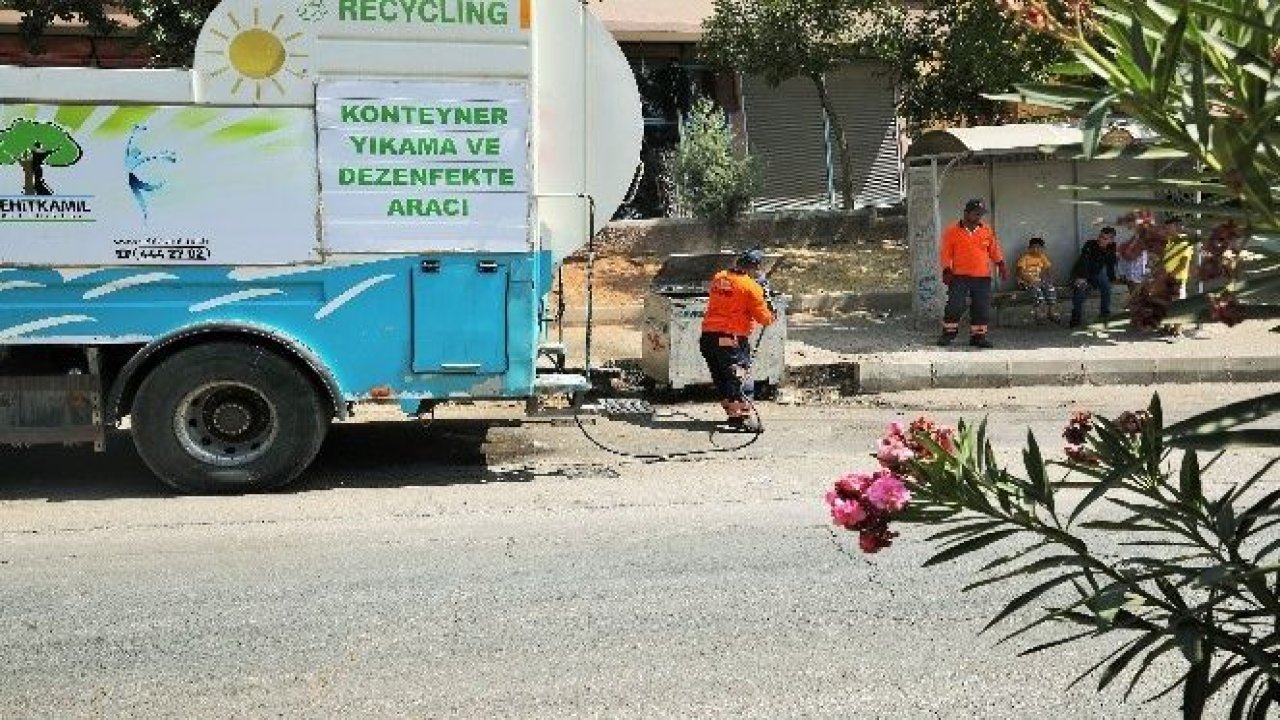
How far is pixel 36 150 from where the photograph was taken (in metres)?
8.27

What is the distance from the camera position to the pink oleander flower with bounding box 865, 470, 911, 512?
2207mm

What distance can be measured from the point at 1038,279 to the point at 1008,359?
7.12 ft

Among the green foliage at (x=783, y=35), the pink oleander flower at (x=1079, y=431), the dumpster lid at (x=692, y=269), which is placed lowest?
the pink oleander flower at (x=1079, y=431)

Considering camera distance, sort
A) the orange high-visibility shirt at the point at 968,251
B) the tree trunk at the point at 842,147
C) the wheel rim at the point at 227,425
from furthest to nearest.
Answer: the tree trunk at the point at 842,147
the orange high-visibility shirt at the point at 968,251
the wheel rim at the point at 227,425

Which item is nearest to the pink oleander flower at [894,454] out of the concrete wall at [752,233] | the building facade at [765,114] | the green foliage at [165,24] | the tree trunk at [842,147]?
the green foliage at [165,24]

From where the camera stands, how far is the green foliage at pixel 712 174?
18.6 metres

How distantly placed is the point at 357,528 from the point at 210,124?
2702 millimetres

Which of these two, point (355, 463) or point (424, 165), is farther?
point (355, 463)

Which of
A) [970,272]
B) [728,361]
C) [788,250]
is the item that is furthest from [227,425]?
[788,250]

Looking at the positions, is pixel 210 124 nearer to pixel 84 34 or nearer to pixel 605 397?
pixel 605 397

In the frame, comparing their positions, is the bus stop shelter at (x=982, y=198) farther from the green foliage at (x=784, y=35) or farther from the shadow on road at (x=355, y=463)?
the shadow on road at (x=355, y=463)

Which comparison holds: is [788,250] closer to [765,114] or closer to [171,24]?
[765,114]

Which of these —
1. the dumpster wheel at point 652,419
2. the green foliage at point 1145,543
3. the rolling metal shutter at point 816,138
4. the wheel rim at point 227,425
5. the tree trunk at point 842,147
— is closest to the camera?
the green foliage at point 1145,543

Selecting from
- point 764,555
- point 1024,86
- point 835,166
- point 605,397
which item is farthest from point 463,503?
point 835,166
